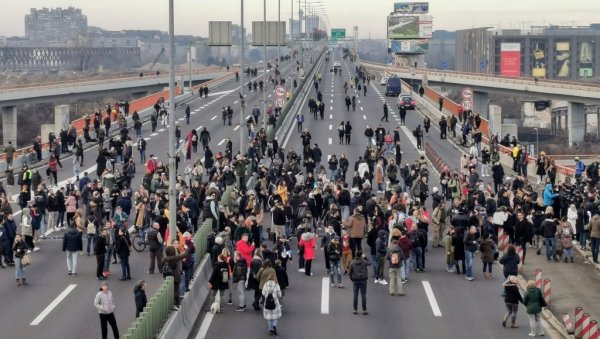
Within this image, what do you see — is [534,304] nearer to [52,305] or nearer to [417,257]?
[417,257]

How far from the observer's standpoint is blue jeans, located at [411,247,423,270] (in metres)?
27.3

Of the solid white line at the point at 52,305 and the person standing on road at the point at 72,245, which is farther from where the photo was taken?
the person standing on road at the point at 72,245

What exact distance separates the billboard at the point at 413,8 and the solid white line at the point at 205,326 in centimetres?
16542

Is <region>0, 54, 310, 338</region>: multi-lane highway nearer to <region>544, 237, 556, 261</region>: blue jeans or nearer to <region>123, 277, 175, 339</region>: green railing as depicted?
<region>123, 277, 175, 339</region>: green railing

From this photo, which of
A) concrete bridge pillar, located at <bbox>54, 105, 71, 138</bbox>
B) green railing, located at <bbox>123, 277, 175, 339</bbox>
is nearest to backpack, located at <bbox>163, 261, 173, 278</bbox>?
green railing, located at <bbox>123, 277, 175, 339</bbox>

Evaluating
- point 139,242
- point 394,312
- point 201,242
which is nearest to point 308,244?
point 201,242

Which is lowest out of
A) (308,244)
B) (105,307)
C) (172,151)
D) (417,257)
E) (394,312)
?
(394,312)

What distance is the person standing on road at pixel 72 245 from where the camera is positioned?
25812mm

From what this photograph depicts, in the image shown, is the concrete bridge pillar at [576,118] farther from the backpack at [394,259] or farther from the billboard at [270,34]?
the backpack at [394,259]

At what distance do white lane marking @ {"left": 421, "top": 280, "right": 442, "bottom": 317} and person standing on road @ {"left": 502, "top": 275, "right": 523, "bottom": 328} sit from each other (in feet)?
5.40

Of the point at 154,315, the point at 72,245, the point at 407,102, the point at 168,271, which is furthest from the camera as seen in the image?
the point at 407,102

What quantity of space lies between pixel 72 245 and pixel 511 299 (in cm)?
1019

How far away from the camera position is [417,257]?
27500mm

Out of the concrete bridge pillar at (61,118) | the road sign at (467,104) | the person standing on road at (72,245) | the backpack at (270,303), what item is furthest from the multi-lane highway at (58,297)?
the road sign at (467,104)
